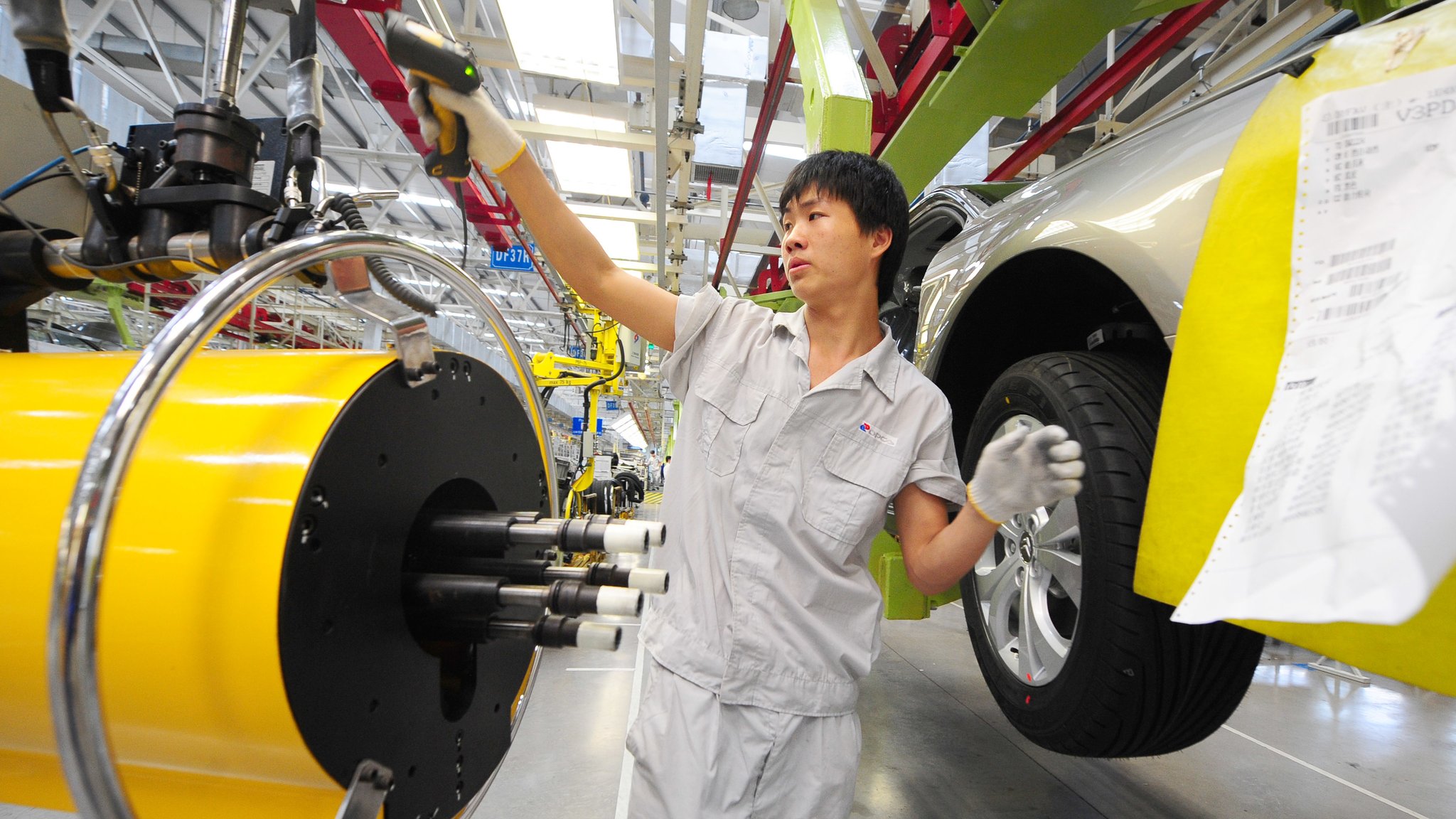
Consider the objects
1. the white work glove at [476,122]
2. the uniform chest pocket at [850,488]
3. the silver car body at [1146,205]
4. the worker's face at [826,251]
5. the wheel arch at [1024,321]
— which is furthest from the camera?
the wheel arch at [1024,321]

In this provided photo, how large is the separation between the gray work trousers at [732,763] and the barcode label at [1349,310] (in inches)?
34.5

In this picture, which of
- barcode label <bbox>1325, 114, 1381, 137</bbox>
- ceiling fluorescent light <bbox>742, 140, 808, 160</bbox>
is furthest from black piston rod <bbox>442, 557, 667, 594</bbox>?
ceiling fluorescent light <bbox>742, 140, 808, 160</bbox>

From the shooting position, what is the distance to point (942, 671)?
3385mm

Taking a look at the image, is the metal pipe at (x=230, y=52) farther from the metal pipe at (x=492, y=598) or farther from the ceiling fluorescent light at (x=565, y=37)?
the ceiling fluorescent light at (x=565, y=37)

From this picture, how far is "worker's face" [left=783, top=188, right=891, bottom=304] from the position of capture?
4.21 ft

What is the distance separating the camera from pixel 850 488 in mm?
1185

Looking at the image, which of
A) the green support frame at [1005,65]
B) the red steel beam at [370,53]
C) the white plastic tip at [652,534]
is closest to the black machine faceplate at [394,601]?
the white plastic tip at [652,534]

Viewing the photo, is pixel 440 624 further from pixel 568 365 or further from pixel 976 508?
pixel 568 365

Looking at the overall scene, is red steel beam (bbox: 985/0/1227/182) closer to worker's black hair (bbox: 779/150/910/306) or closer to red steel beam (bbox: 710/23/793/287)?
red steel beam (bbox: 710/23/793/287)

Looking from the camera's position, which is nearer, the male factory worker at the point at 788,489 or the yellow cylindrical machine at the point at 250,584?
the yellow cylindrical machine at the point at 250,584

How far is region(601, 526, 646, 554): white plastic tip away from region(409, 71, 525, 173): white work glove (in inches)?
22.3

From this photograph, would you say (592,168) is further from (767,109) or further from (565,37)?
(565,37)

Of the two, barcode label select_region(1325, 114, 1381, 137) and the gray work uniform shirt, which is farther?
the gray work uniform shirt

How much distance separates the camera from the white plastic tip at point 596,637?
0.71 metres
